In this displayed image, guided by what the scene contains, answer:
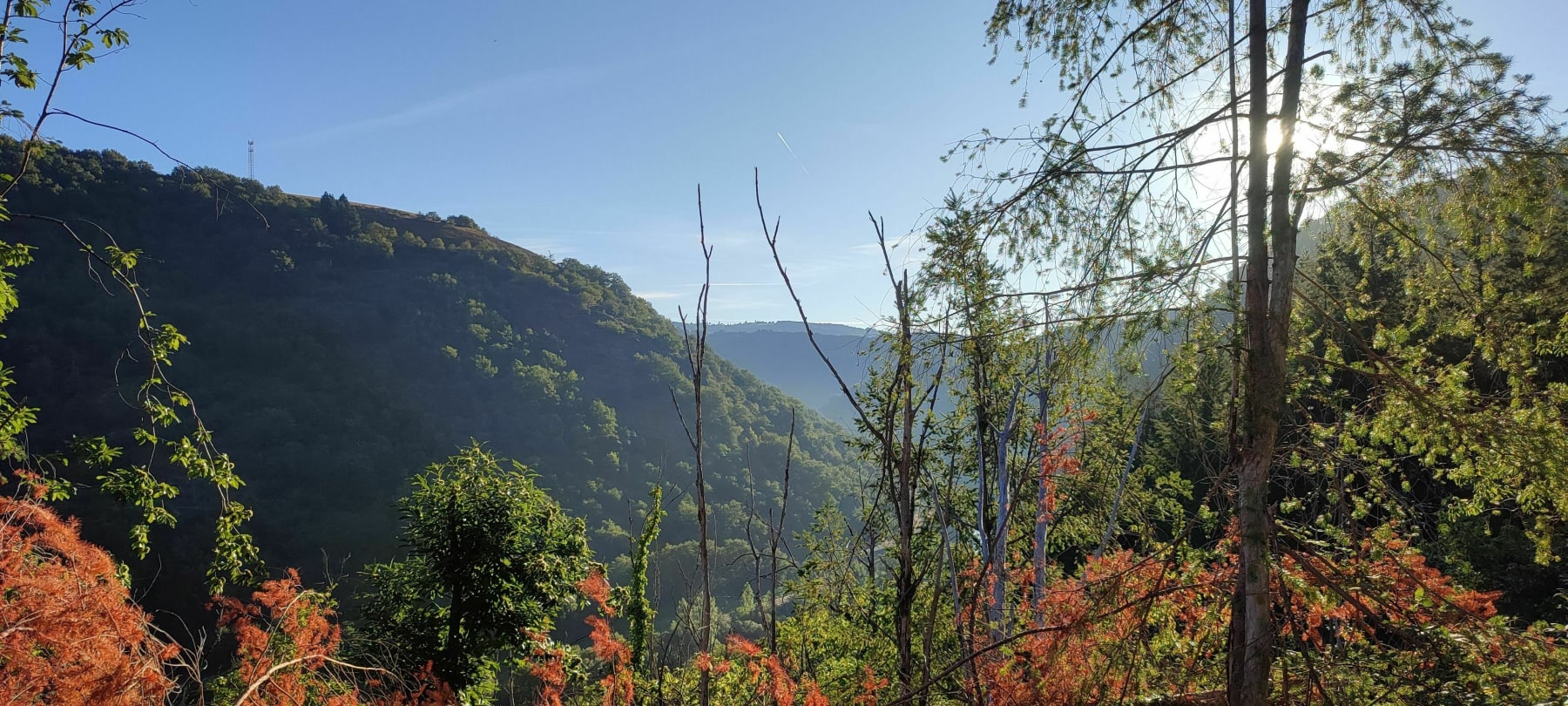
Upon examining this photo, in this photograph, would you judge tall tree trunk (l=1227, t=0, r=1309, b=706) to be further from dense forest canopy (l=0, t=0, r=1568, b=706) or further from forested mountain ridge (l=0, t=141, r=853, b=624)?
forested mountain ridge (l=0, t=141, r=853, b=624)

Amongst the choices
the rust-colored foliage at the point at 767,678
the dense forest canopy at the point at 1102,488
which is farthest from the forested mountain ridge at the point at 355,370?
the rust-colored foliage at the point at 767,678

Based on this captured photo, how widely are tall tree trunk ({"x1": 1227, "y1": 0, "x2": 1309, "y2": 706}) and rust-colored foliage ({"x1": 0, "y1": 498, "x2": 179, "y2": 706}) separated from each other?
557 centimetres

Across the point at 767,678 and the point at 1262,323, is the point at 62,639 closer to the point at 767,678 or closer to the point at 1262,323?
the point at 767,678

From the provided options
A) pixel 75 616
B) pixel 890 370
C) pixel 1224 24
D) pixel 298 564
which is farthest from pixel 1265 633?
pixel 298 564

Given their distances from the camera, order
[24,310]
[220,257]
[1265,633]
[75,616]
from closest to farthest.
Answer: [1265,633] < [75,616] < [24,310] < [220,257]

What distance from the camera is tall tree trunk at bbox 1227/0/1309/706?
216 cm

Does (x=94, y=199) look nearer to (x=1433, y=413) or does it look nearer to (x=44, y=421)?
(x=44, y=421)

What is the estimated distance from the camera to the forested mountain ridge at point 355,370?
170 feet

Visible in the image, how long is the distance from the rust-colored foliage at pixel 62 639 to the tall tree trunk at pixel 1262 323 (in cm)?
557

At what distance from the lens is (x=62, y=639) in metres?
4.27

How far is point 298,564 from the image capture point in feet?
152

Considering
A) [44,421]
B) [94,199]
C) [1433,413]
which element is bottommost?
[44,421]

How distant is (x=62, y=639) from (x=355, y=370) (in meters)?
77.6

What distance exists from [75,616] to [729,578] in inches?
2197
